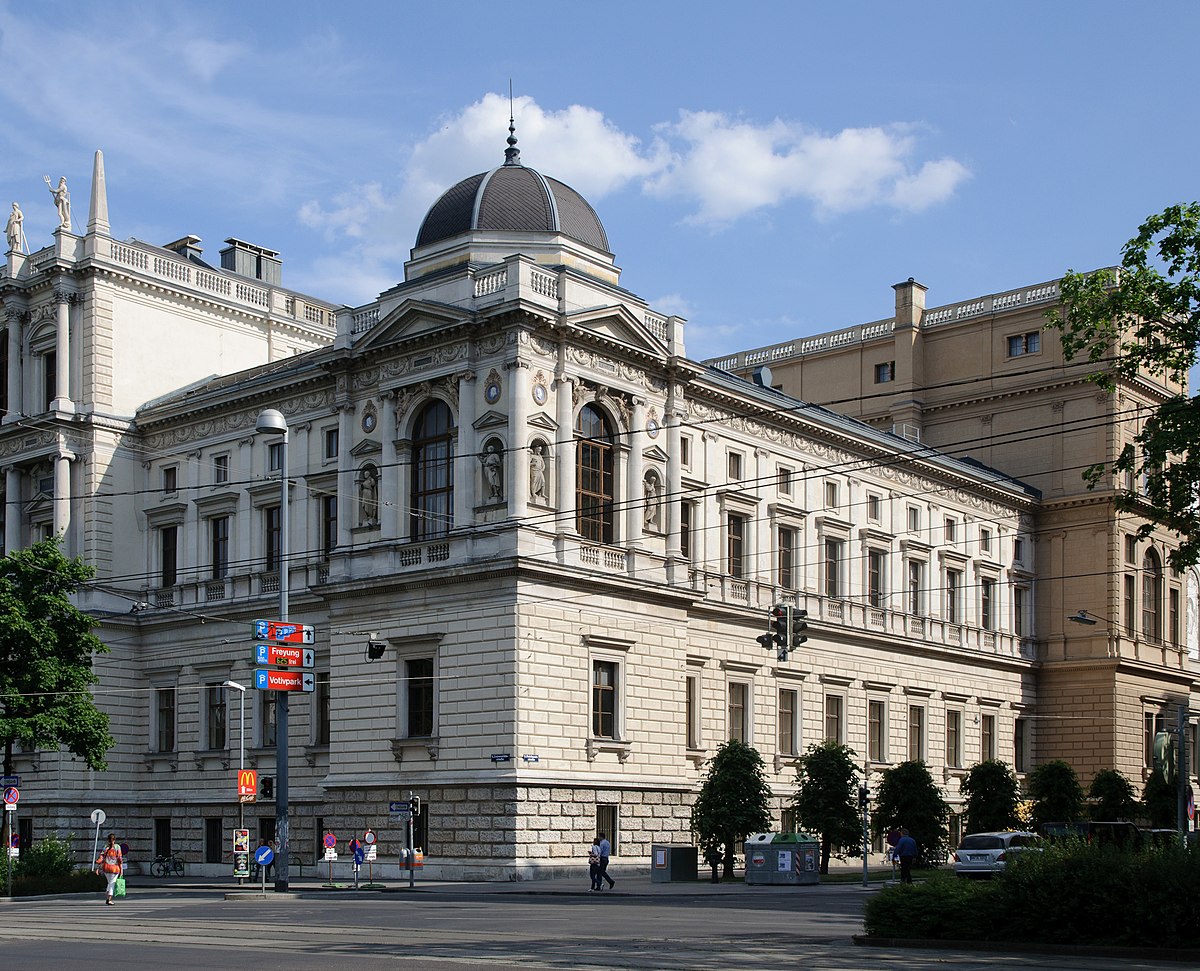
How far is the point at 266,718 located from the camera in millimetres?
59688

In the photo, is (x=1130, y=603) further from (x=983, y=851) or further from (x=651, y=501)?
(x=983, y=851)

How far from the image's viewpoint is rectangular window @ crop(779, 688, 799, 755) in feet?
208

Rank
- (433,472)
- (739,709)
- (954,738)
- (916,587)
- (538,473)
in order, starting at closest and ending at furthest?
(538,473) < (433,472) < (739,709) < (916,587) < (954,738)

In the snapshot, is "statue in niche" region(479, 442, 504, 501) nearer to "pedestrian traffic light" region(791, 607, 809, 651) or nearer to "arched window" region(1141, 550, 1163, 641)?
"pedestrian traffic light" region(791, 607, 809, 651)

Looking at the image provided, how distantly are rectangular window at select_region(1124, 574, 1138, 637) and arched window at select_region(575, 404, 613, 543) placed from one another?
111ft

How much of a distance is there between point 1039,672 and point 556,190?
37510mm

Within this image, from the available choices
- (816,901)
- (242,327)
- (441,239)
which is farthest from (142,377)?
(816,901)

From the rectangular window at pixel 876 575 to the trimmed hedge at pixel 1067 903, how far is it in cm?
4449

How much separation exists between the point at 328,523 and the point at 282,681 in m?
15.8

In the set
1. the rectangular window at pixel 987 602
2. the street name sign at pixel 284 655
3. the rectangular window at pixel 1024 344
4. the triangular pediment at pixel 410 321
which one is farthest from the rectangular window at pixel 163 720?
the rectangular window at pixel 1024 344

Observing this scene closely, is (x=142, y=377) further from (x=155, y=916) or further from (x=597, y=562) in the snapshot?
(x=155, y=916)

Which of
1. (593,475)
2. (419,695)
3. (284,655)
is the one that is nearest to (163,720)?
(419,695)

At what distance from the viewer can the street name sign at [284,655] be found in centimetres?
4297

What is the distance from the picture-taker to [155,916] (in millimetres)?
34188
